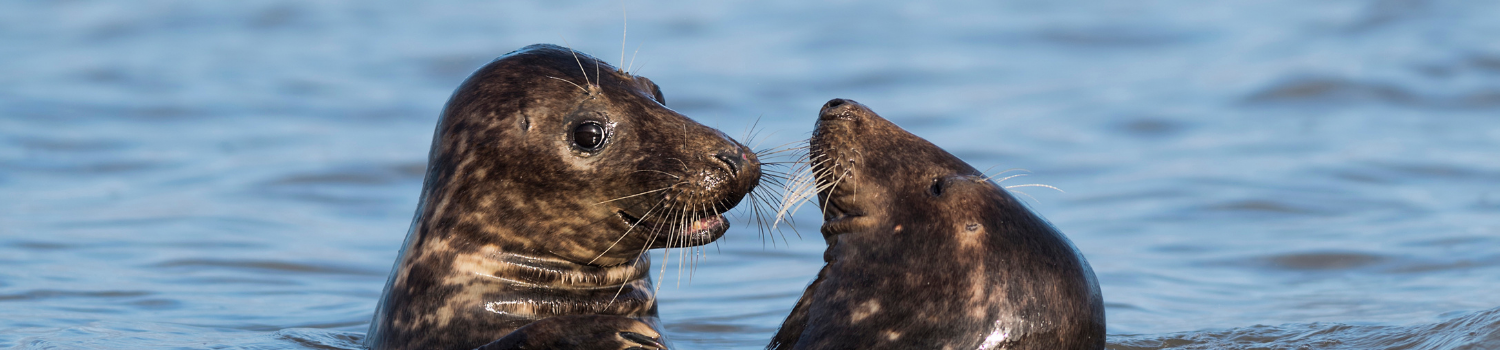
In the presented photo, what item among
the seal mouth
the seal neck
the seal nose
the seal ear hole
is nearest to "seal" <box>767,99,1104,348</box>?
the seal nose

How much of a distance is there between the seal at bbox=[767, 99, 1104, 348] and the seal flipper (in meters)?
0.50

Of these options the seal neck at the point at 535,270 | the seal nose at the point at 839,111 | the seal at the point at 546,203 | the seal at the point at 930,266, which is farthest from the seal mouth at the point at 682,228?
the seal nose at the point at 839,111

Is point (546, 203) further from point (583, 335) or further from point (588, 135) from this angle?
point (583, 335)

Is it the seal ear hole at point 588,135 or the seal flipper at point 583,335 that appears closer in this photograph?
the seal flipper at point 583,335

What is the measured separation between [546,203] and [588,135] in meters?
0.26

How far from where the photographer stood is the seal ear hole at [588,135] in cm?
529

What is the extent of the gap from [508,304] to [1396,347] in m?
3.62

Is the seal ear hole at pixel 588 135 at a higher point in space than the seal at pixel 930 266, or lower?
higher

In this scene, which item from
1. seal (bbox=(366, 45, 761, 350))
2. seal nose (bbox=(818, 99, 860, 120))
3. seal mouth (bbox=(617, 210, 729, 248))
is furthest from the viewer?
seal nose (bbox=(818, 99, 860, 120))

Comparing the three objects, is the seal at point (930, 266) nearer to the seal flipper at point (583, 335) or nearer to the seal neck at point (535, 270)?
the seal flipper at point (583, 335)

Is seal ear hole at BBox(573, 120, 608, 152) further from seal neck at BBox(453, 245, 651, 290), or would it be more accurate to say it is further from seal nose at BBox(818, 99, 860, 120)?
seal nose at BBox(818, 99, 860, 120)

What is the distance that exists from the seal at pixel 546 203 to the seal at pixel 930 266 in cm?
38

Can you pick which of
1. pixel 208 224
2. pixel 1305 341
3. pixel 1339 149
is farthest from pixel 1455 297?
pixel 208 224

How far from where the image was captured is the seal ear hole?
208 inches
